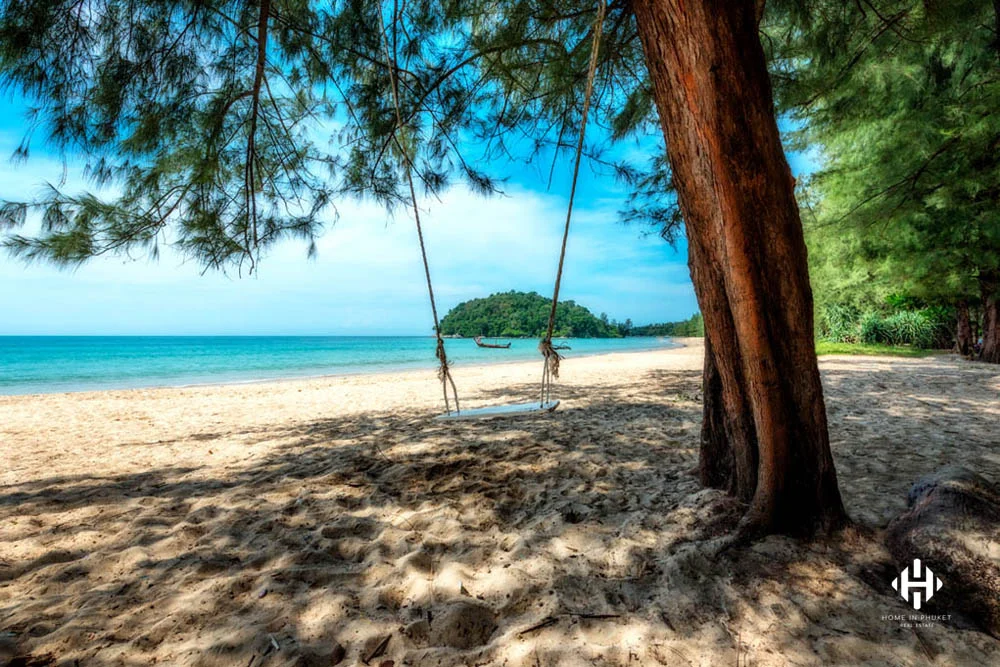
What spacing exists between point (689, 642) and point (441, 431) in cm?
283

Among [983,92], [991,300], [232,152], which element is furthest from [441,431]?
[991,300]

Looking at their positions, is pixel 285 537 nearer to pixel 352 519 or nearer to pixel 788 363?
pixel 352 519

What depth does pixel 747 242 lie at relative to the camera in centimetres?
169

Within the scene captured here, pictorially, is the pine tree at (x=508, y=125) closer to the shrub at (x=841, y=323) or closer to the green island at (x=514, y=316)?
the green island at (x=514, y=316)

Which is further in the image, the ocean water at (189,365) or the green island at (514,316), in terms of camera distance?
the ocean water at (189,365)

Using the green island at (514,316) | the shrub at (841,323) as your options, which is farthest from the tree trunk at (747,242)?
the shrub at (841,323)

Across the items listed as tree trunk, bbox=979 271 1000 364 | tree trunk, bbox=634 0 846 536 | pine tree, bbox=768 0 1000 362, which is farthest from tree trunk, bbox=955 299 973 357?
tree trunk, bbox=634 0 846 536

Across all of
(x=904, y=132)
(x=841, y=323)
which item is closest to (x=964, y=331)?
(x=841, y=323)

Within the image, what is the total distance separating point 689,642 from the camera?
4.33 ft

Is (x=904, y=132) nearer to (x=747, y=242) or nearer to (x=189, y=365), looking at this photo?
(x=747, y=242)

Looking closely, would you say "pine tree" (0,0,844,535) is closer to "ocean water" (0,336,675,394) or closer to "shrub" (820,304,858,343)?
"ocean water" (0,336,675,394)

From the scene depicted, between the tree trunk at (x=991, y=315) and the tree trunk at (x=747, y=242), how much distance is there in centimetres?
911

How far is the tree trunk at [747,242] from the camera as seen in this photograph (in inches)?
64.8

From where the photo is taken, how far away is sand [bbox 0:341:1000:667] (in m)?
1.33
